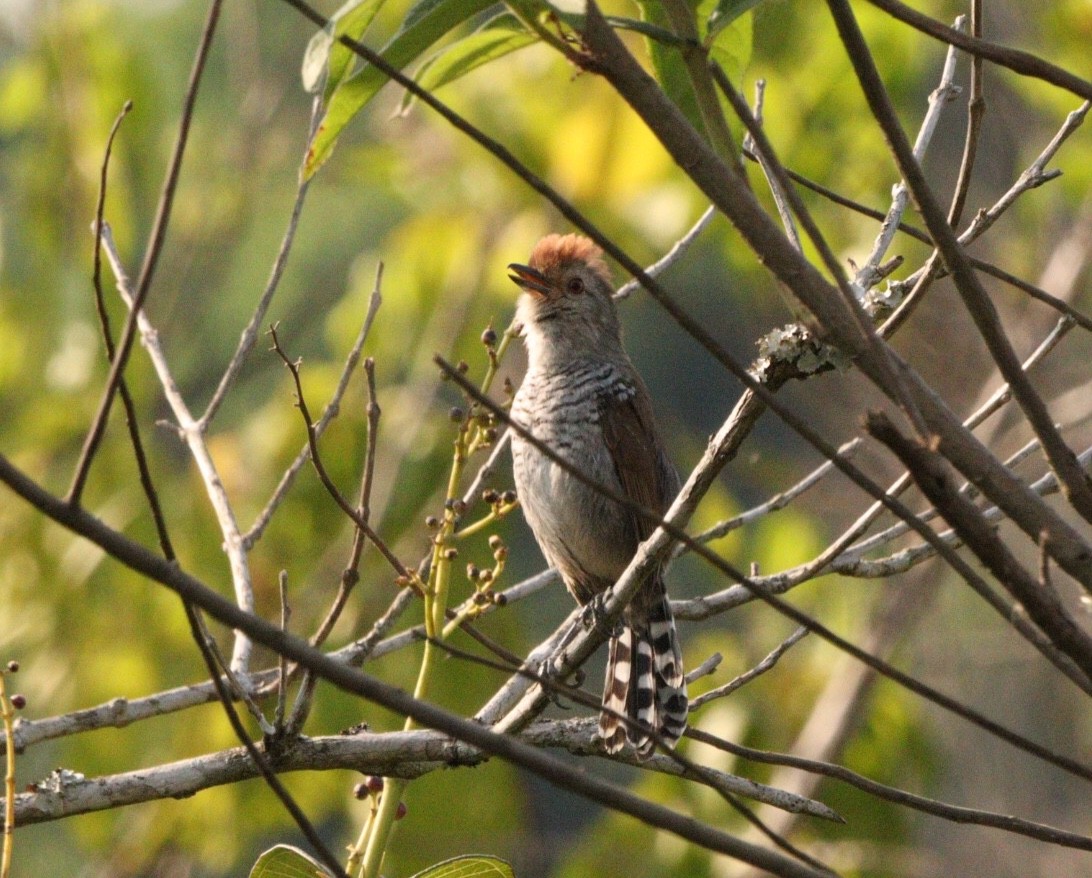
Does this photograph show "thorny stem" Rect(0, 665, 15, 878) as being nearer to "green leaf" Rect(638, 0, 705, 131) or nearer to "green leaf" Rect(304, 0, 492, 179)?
"green leaf" Rect(304, 0, 492, 179)

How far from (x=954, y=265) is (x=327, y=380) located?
430 cm

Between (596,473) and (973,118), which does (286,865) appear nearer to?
(973,118)

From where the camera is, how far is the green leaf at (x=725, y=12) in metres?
→ 1.60

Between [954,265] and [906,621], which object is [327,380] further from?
[954,265]

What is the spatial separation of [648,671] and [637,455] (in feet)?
2.49

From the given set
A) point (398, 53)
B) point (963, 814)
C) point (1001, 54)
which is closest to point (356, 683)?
point (398, 53)

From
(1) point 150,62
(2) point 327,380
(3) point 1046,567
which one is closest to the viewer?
(3) point 1046,567

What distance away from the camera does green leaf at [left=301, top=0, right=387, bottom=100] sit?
156 cm

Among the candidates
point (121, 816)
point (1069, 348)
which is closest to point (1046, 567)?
point (121, 816)

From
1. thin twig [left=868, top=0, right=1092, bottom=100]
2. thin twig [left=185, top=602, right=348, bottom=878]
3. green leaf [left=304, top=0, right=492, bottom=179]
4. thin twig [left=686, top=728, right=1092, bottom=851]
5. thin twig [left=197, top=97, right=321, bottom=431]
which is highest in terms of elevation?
thin twig [left=197, top=97, right=321, bottom=431]

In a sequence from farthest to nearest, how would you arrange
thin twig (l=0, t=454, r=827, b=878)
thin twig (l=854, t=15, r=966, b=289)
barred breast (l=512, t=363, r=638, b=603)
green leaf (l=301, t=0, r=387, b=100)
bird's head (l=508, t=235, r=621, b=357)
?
bird's head (l=508, t=235, r=621, b=357) < barred breast (l=512, t=363, r=638, b=603) < thin twig (l=854, t=15, r=966, b=289) < green leaf (l=301, t=0, r=387, b=100) < thin twig (l=0, t=454, r=827, b=878)

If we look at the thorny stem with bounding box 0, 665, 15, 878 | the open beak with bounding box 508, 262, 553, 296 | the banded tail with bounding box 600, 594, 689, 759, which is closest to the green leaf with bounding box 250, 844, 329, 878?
the thorny stem with bounding box 0, 665, 15, 878

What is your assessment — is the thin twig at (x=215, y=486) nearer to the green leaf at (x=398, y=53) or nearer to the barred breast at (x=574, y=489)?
the green leaf at (x=398, y=53)

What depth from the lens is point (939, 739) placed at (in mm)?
8625
